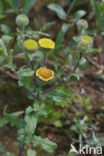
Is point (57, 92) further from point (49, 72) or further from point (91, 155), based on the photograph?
point (91, 155)

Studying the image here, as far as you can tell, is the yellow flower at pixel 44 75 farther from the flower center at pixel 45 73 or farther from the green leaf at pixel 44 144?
the green leaf at pixel 44 144

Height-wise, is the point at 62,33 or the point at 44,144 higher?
the point at 62,33

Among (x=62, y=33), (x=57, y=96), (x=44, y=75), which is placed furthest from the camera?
(x=62, y=33)

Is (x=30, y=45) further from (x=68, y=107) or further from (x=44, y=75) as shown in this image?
(x=68, y=107)

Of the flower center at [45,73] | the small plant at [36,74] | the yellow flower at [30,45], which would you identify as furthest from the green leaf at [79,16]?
the flower center at [45,73]

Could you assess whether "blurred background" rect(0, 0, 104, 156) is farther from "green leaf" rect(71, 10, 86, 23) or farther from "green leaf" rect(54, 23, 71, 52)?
"green leaf" rect(71, 10, 86, 23)

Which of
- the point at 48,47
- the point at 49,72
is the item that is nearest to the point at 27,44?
→ the point at 48,47

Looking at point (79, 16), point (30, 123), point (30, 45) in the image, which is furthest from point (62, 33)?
point (30, 123)

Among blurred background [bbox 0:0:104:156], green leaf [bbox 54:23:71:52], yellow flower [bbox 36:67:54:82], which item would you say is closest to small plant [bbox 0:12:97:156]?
yellow flower [bbox 36:67:54:82]
